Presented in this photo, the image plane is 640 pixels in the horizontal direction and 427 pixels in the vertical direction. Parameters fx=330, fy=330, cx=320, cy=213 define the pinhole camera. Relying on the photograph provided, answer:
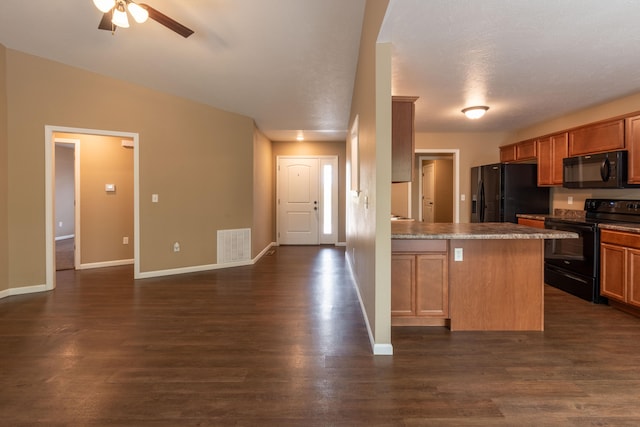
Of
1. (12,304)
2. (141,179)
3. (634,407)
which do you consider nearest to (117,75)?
(141,179)

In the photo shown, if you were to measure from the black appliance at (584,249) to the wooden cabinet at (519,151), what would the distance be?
3.45ft

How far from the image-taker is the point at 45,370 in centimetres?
215

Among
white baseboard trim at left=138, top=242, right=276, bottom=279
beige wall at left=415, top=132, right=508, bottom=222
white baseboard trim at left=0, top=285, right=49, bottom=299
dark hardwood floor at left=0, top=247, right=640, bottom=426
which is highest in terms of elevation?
beige wall at left=415, top=132, right=508, bottom=222

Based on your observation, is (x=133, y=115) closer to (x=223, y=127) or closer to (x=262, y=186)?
(x=223, y=127)

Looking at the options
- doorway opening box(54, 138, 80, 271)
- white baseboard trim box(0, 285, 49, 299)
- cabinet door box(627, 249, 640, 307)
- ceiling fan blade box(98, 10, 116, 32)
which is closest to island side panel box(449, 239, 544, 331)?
cabinet door box(627, 249, 640, 307)

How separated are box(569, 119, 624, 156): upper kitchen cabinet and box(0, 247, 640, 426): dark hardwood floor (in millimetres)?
1722

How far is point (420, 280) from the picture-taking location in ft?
9.52

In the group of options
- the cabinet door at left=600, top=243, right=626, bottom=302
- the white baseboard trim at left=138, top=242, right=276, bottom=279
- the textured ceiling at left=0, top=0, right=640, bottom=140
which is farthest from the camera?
the white baseboard trim at left=138, top=242, right=276, bottom=279

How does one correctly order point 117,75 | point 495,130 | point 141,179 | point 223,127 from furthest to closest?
point 495,130 < point 223,127 < point 141,179 < point 117,75

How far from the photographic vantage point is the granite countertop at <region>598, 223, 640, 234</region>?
3100mm

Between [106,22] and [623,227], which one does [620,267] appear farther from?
[106,22]

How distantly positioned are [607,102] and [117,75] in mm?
6049

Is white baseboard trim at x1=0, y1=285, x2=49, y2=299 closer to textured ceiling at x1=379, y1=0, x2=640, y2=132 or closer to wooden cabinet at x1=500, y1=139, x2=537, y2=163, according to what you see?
textured ceiling at x1=379, y1=0, x2=640, y2=132

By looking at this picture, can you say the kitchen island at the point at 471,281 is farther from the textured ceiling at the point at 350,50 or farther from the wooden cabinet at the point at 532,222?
the wooden cabinet at the point at 532,222
